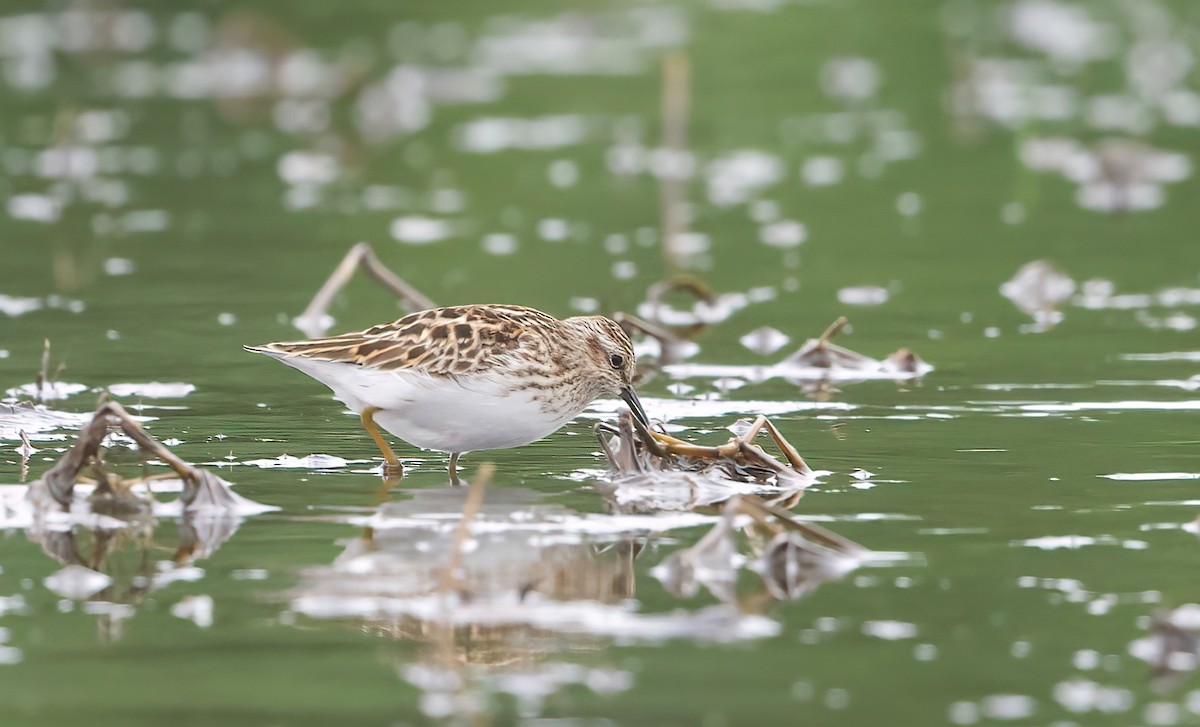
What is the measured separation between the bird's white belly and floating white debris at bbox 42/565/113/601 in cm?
185

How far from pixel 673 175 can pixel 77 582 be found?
13482 mm

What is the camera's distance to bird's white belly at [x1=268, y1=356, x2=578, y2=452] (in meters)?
8.52

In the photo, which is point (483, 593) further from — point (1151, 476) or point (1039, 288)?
point (1039, 288)

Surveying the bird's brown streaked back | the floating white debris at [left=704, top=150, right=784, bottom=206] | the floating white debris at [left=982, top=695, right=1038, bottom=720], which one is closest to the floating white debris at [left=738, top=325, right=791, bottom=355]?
the bird's brown streaked back

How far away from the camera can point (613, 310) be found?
13562 millimetres

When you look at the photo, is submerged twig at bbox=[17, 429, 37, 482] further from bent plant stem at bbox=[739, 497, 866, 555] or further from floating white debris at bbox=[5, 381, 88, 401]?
bent plant stem at bbox=[739, 497, 866, 555]

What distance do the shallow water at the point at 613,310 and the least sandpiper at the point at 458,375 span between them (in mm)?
289

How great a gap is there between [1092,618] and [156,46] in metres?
25.7

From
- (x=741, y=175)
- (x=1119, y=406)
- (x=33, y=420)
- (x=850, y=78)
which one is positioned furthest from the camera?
(x=850, y=78)

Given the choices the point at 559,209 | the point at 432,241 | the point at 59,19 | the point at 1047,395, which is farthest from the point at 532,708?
the point at 59,19

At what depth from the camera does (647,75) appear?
27.1m

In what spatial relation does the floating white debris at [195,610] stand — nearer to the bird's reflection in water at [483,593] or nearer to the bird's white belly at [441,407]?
the bird's reflection in water at [483,593]

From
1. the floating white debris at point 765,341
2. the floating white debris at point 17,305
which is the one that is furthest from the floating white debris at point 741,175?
the floating white debris at point 17,305

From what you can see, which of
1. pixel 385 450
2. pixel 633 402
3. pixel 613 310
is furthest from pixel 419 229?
pixel 385 450
